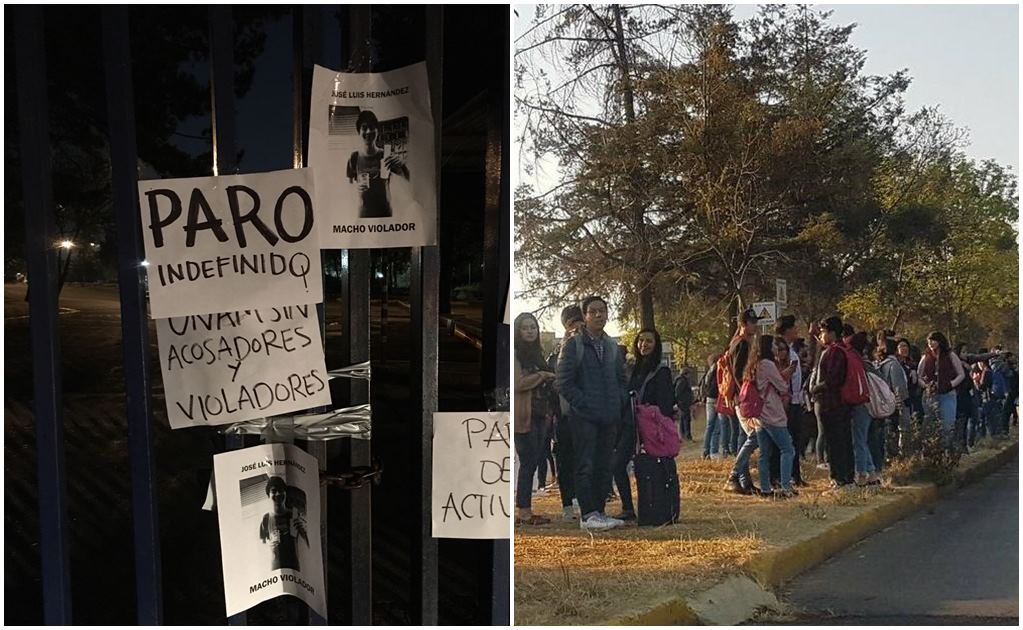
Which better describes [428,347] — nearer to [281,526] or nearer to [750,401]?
[281,526]

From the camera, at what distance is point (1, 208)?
Result: 177 centimetres

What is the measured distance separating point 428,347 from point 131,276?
640mm

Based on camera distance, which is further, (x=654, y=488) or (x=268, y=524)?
(x=654, y=488)

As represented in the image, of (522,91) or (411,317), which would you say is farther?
(522,91)

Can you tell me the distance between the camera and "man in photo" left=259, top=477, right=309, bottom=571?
185 cm

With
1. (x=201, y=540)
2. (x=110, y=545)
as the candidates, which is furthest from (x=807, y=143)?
(x=110, y=545)

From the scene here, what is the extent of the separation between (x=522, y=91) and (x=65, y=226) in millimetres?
1206

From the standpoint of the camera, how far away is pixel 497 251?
6.16ft

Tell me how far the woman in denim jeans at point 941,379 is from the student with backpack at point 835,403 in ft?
0.62

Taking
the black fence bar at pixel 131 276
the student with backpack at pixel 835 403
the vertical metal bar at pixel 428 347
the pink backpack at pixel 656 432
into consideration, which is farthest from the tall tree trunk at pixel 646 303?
the black fence bar at pixel 131 276

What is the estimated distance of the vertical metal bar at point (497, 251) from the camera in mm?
1873

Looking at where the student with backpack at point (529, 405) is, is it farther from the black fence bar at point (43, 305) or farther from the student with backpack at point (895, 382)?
the black fence bar at point (43, 305)

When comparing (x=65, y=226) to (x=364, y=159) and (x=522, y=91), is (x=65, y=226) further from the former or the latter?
(x=522, y=91)

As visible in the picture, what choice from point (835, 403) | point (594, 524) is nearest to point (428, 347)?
point (594, 524)
